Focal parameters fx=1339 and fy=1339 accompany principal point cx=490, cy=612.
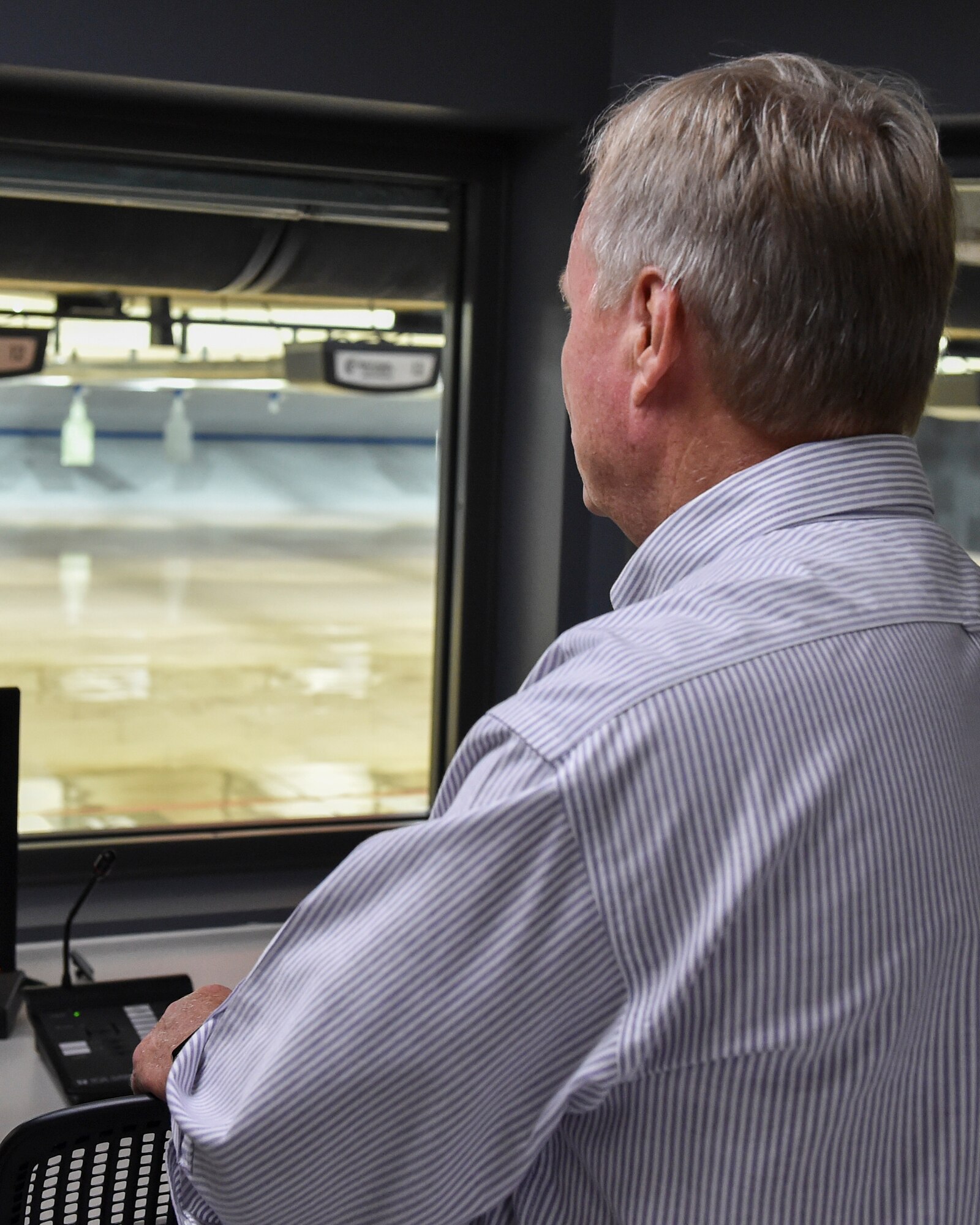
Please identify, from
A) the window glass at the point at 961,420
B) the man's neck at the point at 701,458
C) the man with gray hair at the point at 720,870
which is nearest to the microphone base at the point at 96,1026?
the man with gray hair at the point at 720,870

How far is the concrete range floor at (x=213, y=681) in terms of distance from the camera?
12.0 feet

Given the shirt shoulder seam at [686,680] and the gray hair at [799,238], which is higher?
the gray hair at [799,238]

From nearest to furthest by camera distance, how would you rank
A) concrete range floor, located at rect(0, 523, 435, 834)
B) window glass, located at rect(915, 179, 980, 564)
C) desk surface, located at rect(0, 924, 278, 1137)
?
desk surface, located at rect(0, 924, 278, 1137)
window glass, located at rect(915, 179, 980, 564)
concrete range floor, located at rect(0, 523, 435, 834)

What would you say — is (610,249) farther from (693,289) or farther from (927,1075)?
(927,1075)

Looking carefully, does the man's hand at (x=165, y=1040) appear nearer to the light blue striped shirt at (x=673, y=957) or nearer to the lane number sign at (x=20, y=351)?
the light blue striped shirt at (x=673, y=957)

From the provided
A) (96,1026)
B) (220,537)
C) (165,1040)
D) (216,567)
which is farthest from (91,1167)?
(220,537)

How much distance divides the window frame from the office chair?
99cm

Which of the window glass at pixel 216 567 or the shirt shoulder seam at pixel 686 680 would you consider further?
the window glass at pixel 216 567

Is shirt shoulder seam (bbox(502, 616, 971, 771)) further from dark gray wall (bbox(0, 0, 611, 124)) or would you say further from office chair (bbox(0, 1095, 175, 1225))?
dark gray wall (bbox(0, 0, 611, 124))

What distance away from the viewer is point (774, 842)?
2.21 feet

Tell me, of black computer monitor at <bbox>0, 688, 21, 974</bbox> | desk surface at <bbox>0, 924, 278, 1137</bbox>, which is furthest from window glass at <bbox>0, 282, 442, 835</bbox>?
black computer monitor at <bbox>0, 688, 21, 974</bbox>

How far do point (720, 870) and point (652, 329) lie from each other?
13.3 inches

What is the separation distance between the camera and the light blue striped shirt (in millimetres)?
672

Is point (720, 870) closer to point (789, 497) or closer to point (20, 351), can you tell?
point (789, 497)
